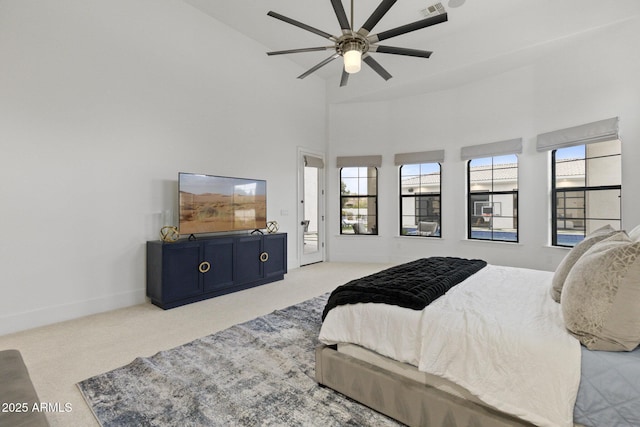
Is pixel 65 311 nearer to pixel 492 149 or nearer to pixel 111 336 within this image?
pixel 111 336

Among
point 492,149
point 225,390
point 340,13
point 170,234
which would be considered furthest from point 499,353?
point 492,149

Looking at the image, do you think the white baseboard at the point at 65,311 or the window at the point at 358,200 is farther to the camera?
the window at the point at 358,200

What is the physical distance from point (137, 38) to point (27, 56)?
1136mm

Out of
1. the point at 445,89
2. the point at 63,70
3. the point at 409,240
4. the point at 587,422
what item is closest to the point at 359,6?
the point at 445,89

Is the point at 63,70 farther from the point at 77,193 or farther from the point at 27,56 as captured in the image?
the point at 77,193

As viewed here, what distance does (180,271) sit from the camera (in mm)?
3557

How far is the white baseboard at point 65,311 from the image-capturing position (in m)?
2.83

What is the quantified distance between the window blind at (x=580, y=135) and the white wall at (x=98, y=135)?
15.6 ft

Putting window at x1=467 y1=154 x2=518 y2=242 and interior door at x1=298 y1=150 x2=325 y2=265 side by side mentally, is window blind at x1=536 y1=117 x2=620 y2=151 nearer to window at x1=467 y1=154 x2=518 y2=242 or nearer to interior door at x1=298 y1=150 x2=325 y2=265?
window at x1=467 y1=154 x2=518 y2=242

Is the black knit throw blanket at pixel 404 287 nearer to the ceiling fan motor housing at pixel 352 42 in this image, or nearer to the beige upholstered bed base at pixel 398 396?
the beige upholstered bed base at pixel 398 396

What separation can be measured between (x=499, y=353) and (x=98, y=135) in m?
4.11

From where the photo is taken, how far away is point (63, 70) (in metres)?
3.11

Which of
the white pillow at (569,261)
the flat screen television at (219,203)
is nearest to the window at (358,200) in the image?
the flat screen television at (219,203)

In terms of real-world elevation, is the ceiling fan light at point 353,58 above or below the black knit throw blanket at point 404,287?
above
